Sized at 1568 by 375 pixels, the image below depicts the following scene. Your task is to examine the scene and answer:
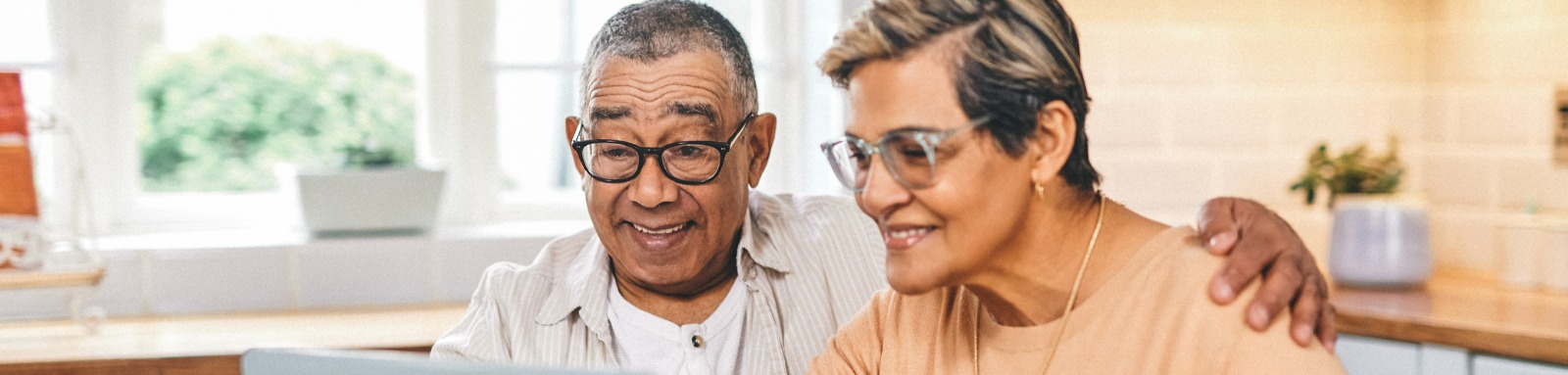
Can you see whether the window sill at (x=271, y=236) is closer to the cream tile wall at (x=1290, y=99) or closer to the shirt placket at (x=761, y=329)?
the shirt placket at (x=761, y=329)

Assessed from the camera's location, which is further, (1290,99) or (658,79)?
(1290,99)

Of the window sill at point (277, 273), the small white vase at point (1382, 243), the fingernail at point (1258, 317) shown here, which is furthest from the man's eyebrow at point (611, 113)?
the small white vase at point (1382, 243)

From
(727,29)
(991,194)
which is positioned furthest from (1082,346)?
(727,29)

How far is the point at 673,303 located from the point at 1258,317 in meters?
0.89

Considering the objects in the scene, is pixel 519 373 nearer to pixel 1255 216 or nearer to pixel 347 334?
pixel 1255 216

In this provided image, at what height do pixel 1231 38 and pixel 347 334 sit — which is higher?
pixel 1231 38

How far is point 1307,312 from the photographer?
1.17 m

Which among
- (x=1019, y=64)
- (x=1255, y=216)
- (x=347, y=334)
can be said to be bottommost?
(x=347, y=334)

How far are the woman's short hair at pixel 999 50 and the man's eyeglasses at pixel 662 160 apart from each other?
49cm

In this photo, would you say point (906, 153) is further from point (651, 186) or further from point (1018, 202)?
point (651, 186)

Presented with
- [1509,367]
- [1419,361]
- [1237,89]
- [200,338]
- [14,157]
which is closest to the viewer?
[1509,367]

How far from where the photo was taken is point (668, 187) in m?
1.69

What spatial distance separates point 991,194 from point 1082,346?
17cm

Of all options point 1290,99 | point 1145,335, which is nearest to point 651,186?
point 1145,335
